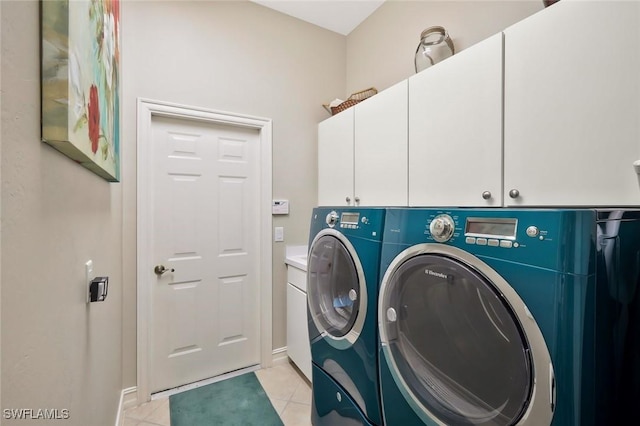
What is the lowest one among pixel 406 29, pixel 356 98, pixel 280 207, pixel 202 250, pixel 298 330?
pixel 298 330

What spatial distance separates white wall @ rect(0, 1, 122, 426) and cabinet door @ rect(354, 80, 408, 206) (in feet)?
4.81

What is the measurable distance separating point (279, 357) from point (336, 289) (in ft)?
4.25

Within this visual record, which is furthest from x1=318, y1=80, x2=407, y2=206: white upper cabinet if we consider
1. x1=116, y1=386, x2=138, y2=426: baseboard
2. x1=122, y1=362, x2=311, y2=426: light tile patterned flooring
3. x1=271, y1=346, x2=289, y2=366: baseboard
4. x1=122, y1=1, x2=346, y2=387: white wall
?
x1=116, y1=386, x2=138, y2=426: baseboard

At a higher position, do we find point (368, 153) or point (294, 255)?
point (368, 153)

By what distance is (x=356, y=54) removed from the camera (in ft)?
8.68

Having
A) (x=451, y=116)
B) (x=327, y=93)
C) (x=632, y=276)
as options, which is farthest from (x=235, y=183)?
(x=632, y=276)

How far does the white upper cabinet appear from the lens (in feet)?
5.48

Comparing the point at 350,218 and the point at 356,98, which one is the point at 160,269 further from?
the point at 356,98

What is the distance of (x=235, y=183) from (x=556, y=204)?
202 cm

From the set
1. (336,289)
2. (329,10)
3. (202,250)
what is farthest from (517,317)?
(329,10)

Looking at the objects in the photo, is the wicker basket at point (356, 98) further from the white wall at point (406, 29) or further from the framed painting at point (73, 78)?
the framed painting at point (73, 78)

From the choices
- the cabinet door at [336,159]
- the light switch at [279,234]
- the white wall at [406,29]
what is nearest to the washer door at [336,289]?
the cabinet door at [336,159]

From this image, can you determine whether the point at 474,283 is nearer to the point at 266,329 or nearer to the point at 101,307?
the point at 101,307

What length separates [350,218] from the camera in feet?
4.49
